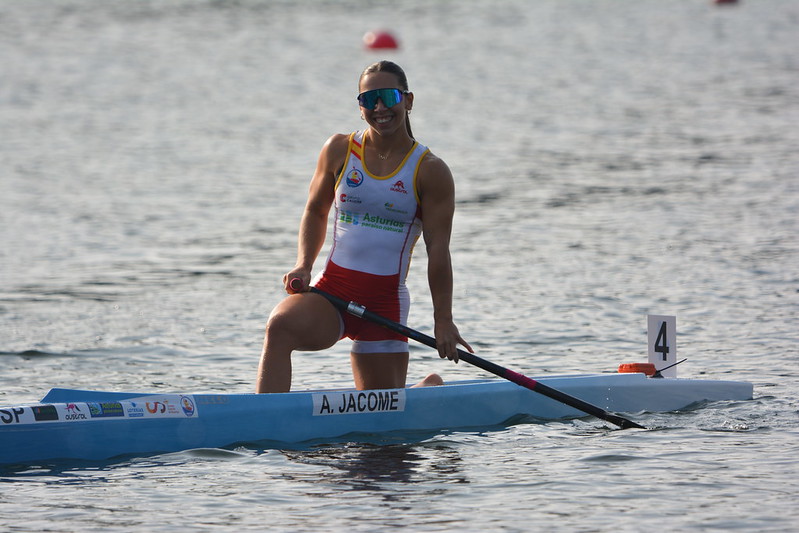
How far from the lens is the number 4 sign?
30.7 ft

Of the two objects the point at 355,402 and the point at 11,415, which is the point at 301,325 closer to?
the point at 355,402

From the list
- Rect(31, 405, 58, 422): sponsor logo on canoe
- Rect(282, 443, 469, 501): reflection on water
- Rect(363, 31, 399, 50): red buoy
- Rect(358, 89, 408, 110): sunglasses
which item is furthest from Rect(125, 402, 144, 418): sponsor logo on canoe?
Rect(363, 31, 399, 50): red buoy

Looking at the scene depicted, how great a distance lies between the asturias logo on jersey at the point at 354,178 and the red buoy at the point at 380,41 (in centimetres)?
3227

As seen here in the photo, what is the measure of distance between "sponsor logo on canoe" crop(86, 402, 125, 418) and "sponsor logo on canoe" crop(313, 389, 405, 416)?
1160mm

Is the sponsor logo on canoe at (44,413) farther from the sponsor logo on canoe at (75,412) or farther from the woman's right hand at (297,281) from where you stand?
the woman's right hand at (297,281)

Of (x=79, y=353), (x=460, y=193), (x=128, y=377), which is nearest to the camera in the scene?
(x=128, y=377)

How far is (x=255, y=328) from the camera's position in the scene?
1226cm

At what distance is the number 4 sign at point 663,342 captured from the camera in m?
9.37

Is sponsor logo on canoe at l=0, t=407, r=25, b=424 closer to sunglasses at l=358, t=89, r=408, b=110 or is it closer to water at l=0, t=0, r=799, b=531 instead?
water at l=0, t=0, r=799, b=531

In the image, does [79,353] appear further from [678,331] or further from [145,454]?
[678,331]

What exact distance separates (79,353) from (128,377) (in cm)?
97

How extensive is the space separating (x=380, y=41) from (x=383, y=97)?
32.6 metres

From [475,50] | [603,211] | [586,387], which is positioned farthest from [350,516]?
[475,50]

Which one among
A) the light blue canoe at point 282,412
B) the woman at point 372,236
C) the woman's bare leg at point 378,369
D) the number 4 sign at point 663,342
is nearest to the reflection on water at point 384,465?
the light blue canoe at point 282,412
